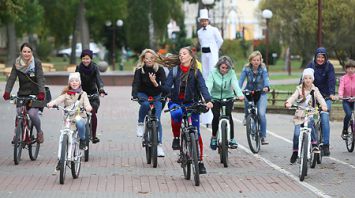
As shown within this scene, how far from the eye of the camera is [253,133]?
579 inches

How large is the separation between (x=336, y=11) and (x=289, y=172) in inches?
1222

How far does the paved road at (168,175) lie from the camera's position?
10.5 metres

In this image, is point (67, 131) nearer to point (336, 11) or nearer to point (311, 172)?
point (311, 172)

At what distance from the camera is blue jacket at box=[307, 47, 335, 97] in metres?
13.5

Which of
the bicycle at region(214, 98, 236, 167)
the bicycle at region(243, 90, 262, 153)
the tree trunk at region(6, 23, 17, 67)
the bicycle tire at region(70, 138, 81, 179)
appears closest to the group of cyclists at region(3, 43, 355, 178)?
the bicycle at region(243, 90, 262, 153)

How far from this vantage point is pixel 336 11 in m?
42.3

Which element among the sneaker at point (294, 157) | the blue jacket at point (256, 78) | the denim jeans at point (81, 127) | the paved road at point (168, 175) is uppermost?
the blue jacket at point (256, 78)

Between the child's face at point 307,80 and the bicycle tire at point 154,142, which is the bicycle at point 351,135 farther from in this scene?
the bicycle tire at point 154,142

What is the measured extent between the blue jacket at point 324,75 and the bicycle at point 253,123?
56.4 inches

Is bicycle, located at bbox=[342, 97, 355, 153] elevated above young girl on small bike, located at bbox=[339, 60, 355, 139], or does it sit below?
below

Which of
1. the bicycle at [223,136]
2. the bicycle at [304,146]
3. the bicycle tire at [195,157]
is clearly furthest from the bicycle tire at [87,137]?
the bicycle at [304,146]

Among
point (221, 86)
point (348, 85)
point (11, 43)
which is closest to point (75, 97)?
point (221, 86)

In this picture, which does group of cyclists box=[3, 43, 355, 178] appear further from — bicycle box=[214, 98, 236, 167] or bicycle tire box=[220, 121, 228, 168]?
bicycle tire box=[220, 121, 228, 168]

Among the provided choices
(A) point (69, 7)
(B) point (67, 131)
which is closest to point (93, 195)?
(B) point (67, 131)
